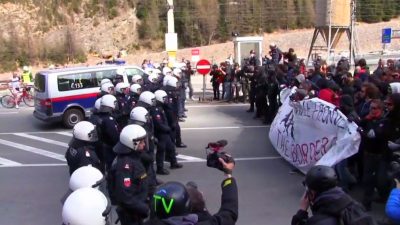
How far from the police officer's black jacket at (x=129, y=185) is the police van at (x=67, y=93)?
10.6 meters

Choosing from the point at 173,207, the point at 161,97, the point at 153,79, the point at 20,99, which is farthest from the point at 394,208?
the point at 20,99

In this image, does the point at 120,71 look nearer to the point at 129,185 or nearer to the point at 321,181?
the point at 129,185

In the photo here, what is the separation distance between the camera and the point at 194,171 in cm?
1116

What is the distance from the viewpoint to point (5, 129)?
1717cm

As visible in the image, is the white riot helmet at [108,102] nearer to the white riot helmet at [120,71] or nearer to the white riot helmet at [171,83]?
the white riot helmet at [171,83]

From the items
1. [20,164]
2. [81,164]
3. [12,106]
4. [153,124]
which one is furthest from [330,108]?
[12,106]

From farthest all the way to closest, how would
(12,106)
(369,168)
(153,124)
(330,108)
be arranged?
1. (12,106)
2. (153,124)
3. (330,108)
4. (369,168)

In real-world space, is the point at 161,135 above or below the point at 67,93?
below

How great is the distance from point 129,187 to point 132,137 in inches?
28.5

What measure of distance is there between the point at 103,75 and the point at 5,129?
360cm

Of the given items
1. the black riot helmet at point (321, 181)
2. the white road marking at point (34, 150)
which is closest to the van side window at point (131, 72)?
the white road marking at point (34, 150)

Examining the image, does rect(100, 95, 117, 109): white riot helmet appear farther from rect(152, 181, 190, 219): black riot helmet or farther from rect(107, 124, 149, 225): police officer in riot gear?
rect(152, 181, 190, 219): black riot helmet

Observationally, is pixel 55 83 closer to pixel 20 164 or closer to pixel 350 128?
pixel 20 164

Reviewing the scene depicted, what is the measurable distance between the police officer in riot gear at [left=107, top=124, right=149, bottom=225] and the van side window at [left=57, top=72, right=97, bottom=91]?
10.6 metres
